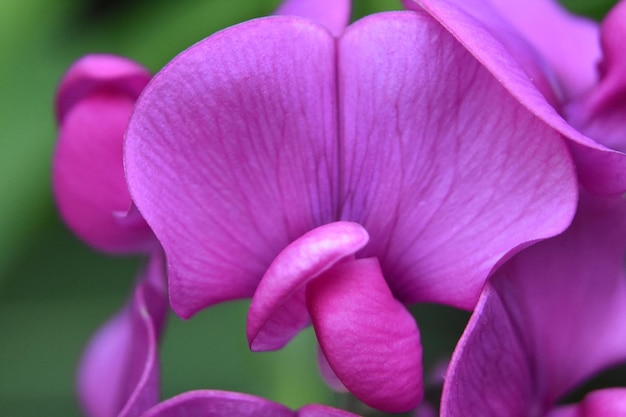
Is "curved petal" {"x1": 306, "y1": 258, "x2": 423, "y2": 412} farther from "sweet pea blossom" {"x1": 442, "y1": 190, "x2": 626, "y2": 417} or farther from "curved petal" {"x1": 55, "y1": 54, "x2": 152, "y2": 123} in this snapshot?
"curved petal" {"x1": 55, "y1": 54, "x2": 152, "y2": 123}

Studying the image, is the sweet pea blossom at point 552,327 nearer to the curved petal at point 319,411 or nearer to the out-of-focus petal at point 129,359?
the curved petal at point 319,411

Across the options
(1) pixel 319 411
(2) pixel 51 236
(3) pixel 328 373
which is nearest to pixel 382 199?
(1) pixel 319 411

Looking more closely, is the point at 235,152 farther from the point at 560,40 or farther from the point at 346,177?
the point at 560,40

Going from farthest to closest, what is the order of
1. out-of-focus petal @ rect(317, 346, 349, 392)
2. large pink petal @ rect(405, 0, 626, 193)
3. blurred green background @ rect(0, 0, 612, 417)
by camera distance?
blurred green background @ rect(0, 0, 612, 417), out-of-focus petal @ rect(317, 346, 349, 392), large pink petal @ rect(405, 0, 626, 193)

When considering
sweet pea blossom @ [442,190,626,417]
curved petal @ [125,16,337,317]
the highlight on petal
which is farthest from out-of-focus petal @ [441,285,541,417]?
the highlight on petal

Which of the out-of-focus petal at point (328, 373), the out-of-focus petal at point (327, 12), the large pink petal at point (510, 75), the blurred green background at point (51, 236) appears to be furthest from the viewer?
the blurred green background at point (51, 236)

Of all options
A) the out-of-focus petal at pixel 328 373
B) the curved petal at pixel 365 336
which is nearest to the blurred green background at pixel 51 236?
the out-of-focus petal at pixel 328 373

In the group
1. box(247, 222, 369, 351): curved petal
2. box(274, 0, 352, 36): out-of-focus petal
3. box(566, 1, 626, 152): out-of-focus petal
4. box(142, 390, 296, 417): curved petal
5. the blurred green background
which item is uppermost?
box(274, 0, 352, 36): out-of-focus petal
